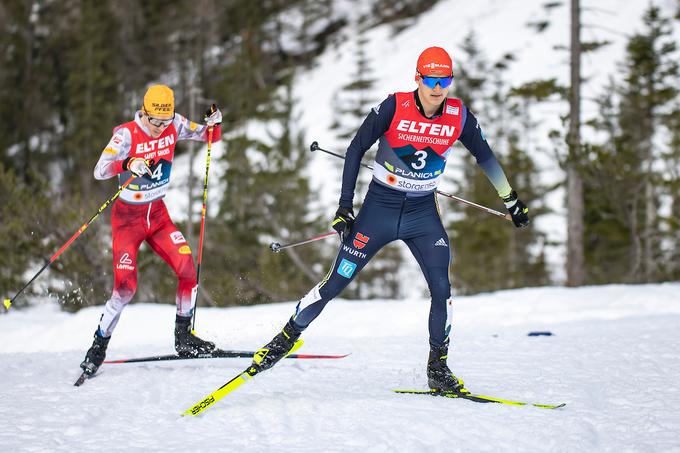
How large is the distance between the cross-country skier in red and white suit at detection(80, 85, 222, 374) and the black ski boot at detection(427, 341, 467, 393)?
2.22 m

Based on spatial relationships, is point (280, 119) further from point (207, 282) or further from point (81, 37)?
point (81, 37)

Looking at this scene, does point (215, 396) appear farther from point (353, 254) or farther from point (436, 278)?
point (436, 278)

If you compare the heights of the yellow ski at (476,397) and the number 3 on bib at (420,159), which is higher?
the number 3 on bib at (420,159)

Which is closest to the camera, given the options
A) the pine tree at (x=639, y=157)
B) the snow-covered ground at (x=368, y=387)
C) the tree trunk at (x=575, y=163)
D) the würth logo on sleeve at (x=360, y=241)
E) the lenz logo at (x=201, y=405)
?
the snow-covered ground at (x=368, y=387)

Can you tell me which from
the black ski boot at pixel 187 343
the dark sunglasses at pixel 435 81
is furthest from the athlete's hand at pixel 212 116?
the dark sunglasses at pixel 435 81

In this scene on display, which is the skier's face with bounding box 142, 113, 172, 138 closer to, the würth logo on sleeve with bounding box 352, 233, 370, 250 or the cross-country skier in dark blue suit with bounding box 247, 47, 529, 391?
the cross-country skier in dark blue suit with bounding box 247, 47, 529, 391

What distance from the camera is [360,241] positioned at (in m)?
4.32

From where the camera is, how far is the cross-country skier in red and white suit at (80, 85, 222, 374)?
→ 527cm

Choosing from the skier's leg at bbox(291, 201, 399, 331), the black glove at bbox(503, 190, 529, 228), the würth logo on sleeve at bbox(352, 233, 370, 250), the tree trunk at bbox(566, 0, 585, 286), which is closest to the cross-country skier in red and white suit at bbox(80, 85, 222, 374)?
the skier's leg at bbox(291, 201, 399, 331)

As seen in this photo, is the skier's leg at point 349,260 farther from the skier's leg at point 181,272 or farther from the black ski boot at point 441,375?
the skier's leg at point 181,272

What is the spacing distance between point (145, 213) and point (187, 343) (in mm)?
1206

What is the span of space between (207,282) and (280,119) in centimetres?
869

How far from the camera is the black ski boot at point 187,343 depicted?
568 centimetres

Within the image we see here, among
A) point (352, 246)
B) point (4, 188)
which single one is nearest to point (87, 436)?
point (352, 246)
